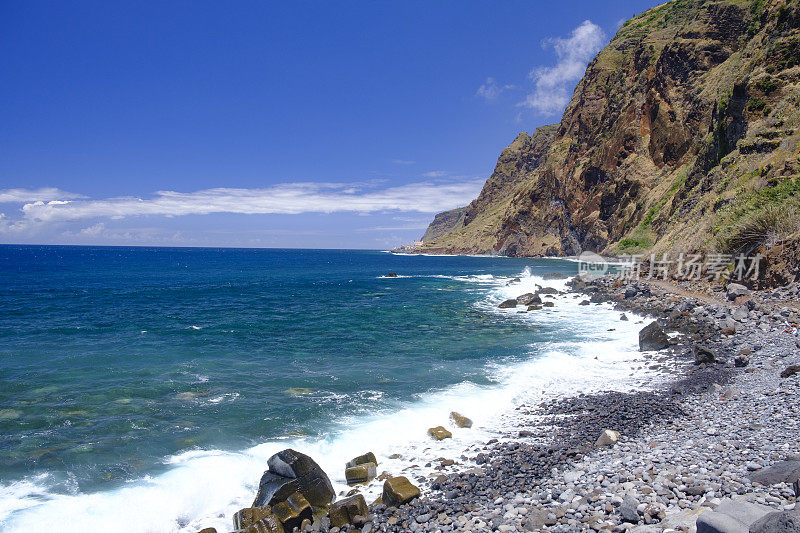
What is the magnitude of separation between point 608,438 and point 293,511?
7109 millimetres

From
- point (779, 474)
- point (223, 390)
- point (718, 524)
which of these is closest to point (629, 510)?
point (718, 524)

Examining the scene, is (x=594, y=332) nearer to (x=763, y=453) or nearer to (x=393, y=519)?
(x=763, y=453)

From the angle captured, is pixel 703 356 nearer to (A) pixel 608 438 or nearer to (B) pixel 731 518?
(A) pixel 608 438

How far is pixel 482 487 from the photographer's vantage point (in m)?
8.55

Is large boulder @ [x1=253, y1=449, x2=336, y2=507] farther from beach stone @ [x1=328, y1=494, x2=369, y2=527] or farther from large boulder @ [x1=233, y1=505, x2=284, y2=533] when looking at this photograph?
beach stone @ [x1=328, y1=494, x2=369, y2=527]

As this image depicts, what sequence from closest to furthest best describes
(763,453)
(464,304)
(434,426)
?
(763,453)
(434,426)
(464,304)

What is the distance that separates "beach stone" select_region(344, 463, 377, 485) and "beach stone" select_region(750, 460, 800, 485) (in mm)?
7108

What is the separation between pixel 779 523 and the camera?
426 centimetres

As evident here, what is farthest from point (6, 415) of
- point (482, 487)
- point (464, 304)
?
point (464, 304)

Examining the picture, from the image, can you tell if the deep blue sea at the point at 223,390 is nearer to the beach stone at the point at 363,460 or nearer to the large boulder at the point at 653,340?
the beach stone at the point at 363,460

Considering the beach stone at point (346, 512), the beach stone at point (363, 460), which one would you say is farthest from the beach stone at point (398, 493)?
the beach stone at point (363, 460)

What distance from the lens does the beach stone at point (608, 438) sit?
32.0ft

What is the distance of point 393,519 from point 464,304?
32904 millimetres

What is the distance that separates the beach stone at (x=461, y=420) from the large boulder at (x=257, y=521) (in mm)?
5959
